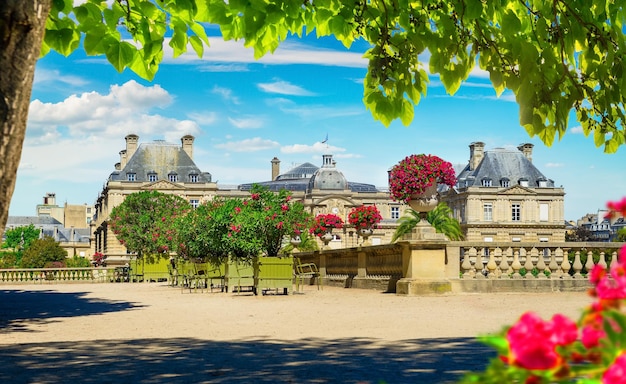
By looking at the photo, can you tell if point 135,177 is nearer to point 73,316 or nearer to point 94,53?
point 73,316

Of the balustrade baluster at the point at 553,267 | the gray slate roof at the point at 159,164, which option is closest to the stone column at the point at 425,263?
the balustrade baluster at the point at 553,267

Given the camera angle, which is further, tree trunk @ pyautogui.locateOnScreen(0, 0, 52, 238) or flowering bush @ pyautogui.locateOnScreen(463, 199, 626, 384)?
tree trunk @ pyautogui.locateOnScreen(0, 0, 52, 238)

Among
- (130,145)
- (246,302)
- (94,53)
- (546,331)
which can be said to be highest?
(130,145)

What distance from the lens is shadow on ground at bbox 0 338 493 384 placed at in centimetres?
593

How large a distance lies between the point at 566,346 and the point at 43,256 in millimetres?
65345

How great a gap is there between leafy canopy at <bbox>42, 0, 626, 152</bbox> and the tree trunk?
3258 millimetres

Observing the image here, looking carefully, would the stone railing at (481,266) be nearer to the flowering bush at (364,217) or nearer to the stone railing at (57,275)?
the flowering bush at (364,217)

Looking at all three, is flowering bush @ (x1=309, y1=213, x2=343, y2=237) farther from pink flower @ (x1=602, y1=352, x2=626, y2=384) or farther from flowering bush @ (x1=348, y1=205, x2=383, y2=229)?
pink flower @ (x1=602, y1=352, x2=626, y2=384)

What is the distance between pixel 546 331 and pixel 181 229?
3504cm

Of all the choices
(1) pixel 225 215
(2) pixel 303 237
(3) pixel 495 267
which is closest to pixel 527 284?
(3) pixel 495 267

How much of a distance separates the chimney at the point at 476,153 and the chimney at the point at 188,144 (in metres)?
34.4

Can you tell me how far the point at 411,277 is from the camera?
56.4 feet

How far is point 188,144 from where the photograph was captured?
324ft

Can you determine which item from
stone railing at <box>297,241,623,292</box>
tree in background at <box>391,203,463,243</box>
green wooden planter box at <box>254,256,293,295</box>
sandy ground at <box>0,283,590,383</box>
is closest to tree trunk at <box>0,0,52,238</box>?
sandy ground at <box>0,283,590,383</box>
